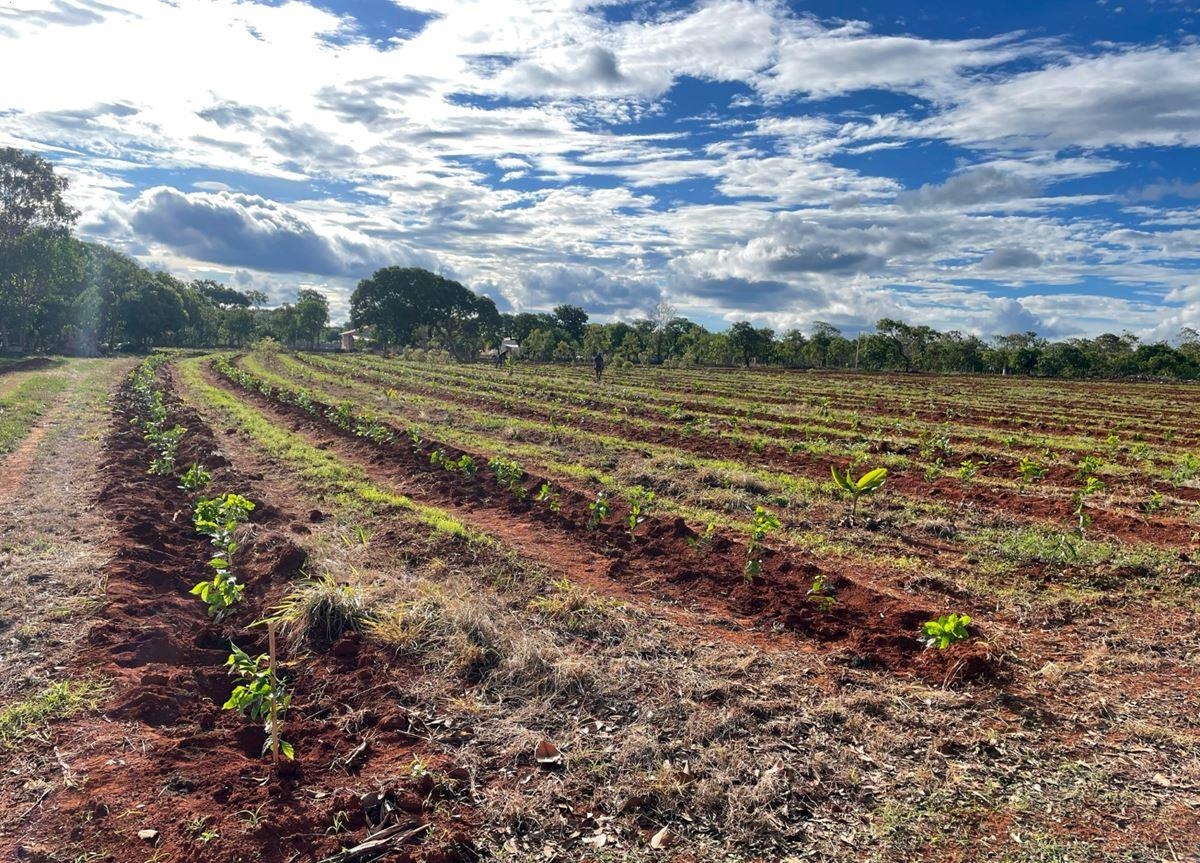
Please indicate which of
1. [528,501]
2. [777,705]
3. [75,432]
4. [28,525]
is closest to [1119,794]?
[777,705]

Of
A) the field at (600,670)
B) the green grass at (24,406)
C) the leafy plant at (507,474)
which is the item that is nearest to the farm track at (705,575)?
the field at (600,670)

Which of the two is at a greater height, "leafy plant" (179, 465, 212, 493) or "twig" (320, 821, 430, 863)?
"leafy plant" (179, 465, 212, 493)

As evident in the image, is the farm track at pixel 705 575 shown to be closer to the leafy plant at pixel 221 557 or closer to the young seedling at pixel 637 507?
the young seedling at pixel 637 507

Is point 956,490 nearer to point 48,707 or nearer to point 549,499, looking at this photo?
point 549,499

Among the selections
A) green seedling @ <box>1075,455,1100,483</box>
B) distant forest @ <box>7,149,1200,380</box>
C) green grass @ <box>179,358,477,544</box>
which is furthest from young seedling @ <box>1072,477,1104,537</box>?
distant forest @ <box>7,149,1200,380</box>

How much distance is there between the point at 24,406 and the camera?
1903 cm

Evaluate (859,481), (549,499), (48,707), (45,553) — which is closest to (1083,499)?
(859,481)

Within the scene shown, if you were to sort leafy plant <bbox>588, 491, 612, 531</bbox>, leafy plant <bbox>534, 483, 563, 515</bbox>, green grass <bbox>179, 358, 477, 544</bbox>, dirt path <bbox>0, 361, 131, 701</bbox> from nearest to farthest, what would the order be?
dirt path <bbox>0, 361, 131, 701</bbox>
leafy plant <bbox>588, 491, 612, 531</bbox>
green grass <bbox>179, 358, 477, 544</bbox>
leafy plant <bbox>534, 483, 563, 515</bbox>

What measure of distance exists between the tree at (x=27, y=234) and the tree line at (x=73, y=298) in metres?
0.05

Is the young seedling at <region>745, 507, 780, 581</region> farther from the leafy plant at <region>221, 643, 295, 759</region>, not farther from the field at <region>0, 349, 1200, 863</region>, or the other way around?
the leafy plant at <region>221, 643, 295, 759</region>

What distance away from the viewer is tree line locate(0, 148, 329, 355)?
4375 cm

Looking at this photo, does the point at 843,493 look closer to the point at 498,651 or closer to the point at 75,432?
the point at 498,651

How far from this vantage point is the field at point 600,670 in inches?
147

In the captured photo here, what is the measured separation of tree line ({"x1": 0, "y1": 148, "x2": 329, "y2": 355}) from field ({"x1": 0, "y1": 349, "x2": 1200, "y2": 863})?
143ft
